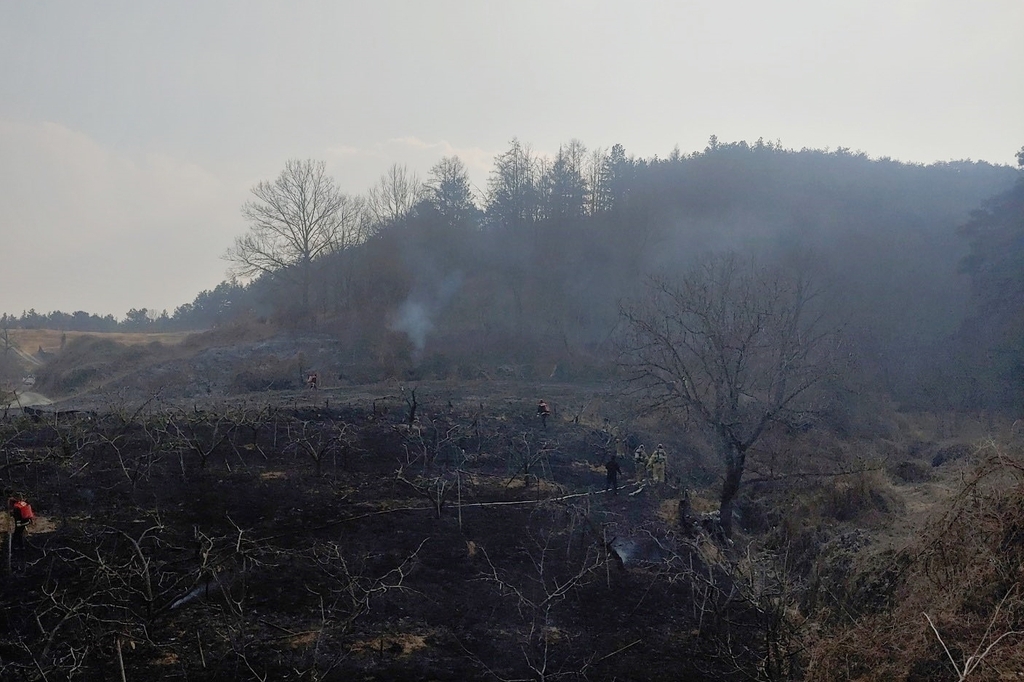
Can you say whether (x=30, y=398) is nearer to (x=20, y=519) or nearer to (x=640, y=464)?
(x=20, y=519)

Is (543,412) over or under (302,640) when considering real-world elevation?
over

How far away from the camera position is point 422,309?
1720 inches

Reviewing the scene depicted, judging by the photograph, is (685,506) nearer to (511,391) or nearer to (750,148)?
(511,391)

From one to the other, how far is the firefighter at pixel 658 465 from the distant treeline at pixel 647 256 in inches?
709

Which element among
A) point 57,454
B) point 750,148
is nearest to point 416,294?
point 57,454

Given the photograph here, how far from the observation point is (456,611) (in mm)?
8531

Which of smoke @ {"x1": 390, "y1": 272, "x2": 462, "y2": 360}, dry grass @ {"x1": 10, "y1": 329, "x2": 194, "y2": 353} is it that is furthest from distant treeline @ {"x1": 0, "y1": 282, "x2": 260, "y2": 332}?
smoke @ {"x1": 390, "y1": 272, "x2": 462, "y2": 360}

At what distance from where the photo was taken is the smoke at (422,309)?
38.9 metres

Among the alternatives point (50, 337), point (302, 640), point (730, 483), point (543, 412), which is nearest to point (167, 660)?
point (302, 640)

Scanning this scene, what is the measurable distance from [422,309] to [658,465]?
30017 mm

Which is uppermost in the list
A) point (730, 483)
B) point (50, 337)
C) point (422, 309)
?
point (422, 309)

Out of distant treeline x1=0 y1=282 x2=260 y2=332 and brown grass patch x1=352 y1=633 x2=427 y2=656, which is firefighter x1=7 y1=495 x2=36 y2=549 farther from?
distant treeline x1=0 y1=282 x2=260 y2=332

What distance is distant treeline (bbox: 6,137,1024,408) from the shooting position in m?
34.8

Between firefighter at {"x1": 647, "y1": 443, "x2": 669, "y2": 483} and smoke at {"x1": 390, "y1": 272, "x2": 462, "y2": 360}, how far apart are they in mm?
20849
